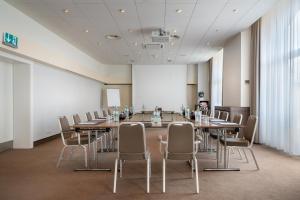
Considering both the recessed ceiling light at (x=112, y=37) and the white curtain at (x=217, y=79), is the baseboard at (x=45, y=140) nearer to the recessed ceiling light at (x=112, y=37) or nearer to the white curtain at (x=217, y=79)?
the recessed ceiling light at (x=112, y=37)

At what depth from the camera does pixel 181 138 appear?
10.2 feet

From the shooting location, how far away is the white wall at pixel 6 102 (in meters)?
5.68

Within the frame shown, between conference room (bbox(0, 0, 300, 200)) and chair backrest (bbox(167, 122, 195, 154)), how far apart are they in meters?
0.01

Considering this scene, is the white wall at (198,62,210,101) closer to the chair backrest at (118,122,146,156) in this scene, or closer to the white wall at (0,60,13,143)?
the white wall at (0,60,13,143)

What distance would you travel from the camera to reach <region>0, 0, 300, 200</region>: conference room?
10.5 ft

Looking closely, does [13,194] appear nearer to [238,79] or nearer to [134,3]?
[134,3]

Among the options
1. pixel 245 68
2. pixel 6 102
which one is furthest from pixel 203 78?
pixel 6 102

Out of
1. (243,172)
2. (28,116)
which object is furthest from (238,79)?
(28,116)

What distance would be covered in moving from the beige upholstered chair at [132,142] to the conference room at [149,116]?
1cm

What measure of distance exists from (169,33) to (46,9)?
3462mm

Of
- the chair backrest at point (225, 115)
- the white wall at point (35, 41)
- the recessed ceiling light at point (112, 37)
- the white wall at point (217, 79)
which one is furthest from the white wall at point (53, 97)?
the white wall at point (217, 79)

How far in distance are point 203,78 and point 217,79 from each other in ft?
6.77

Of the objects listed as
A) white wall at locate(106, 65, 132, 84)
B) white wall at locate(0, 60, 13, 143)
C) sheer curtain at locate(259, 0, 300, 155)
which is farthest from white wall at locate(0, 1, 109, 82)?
sheer curtain at locate(259, 0, 300, 155)

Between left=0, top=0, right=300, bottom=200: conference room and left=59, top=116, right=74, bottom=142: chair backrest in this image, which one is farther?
left=59, top=116, right=74, bottom=142: chair backrest
